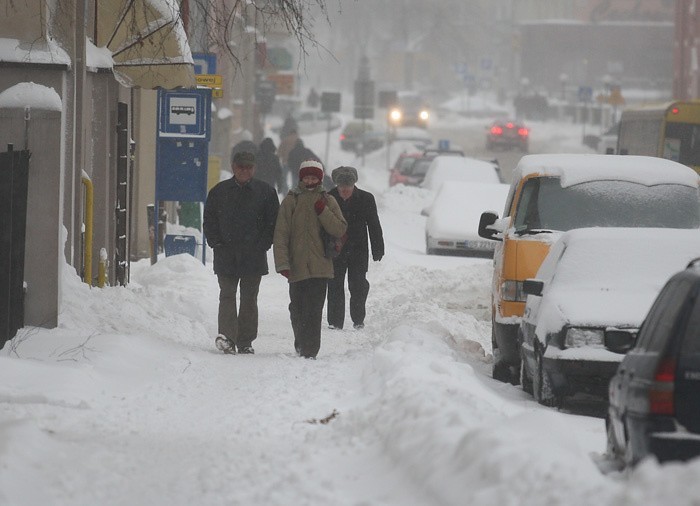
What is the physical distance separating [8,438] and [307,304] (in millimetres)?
5336

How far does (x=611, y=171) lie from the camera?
13094 mm

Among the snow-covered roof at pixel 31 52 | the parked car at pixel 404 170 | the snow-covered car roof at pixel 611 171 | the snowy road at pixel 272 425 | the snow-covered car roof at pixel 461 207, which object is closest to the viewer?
the snowy road at pixel 272 425

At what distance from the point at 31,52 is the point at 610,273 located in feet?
15.0

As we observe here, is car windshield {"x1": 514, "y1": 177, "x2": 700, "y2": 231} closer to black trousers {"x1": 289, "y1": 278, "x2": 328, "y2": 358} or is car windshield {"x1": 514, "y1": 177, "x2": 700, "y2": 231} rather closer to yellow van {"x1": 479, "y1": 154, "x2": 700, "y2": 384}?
yellow van {"x1": 479, "y1": 154, "x2": 700, "y2": 384}

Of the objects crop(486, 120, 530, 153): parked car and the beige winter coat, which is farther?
crop(486, 120, 530, 153): parked car

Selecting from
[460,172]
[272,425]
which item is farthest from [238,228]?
[460,172]

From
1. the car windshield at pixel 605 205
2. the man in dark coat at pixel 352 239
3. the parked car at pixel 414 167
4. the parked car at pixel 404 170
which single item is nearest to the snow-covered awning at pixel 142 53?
the man in dark coat at pixel 352 239

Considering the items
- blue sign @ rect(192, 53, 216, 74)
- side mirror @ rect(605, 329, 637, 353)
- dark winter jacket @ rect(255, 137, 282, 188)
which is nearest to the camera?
side mirror @ rect(605, 329, 637, 353)

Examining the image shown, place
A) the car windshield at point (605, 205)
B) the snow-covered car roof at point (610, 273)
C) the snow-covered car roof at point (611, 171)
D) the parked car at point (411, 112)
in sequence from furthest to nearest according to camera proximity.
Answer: the parked car at point (411, 112) < the snow-covered car roof at point (611, 171) < the car windshield at point (605, 205) < the snow-covered car roof at point (610, 273)

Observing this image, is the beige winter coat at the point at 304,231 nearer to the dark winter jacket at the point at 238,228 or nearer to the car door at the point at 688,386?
the dark winter jacket at the point at 238,228

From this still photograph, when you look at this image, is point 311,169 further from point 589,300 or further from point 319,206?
point 589,300

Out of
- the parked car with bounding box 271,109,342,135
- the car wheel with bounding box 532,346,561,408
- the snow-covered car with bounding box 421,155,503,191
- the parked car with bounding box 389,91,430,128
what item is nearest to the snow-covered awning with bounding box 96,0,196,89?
the car wheel with bounding box 532,346,561,408

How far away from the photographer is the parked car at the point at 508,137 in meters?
72.9

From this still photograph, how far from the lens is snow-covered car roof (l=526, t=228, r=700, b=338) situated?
397 inches
